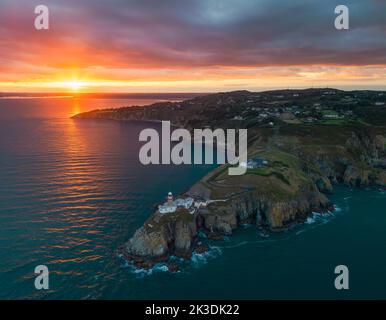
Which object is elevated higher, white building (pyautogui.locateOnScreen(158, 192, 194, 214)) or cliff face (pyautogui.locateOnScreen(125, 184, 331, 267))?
white building (pyautogui.locateOnScreen(158, 192, 194, 214))

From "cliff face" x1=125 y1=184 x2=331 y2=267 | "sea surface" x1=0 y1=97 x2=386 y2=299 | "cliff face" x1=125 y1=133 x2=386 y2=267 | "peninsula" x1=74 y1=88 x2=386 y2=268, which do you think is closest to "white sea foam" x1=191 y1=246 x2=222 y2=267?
"sea surface" x1=0 y1=97 x2=386 y2=299

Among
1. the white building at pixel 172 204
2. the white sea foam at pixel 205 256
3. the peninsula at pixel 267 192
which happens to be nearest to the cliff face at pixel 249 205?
the peninsula at pixel 267 192

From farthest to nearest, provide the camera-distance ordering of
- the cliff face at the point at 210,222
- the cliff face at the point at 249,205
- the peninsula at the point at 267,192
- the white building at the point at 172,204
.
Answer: the white building at the point at 172,204, the peninsula at the point at 267,192, the cliff face at the point at 249,205, the cliff face at the point at 210,222

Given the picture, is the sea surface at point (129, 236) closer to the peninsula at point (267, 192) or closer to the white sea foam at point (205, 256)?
the white sea foam at point (205, 256)

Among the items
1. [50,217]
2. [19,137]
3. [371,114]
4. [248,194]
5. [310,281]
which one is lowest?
[310,281]

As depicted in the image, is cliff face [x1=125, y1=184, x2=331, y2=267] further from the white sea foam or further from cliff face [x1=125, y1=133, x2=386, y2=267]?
the white sea foam

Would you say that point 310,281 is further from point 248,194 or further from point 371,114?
point 371,114

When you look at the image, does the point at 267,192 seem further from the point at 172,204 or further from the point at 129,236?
the point at 129,236
